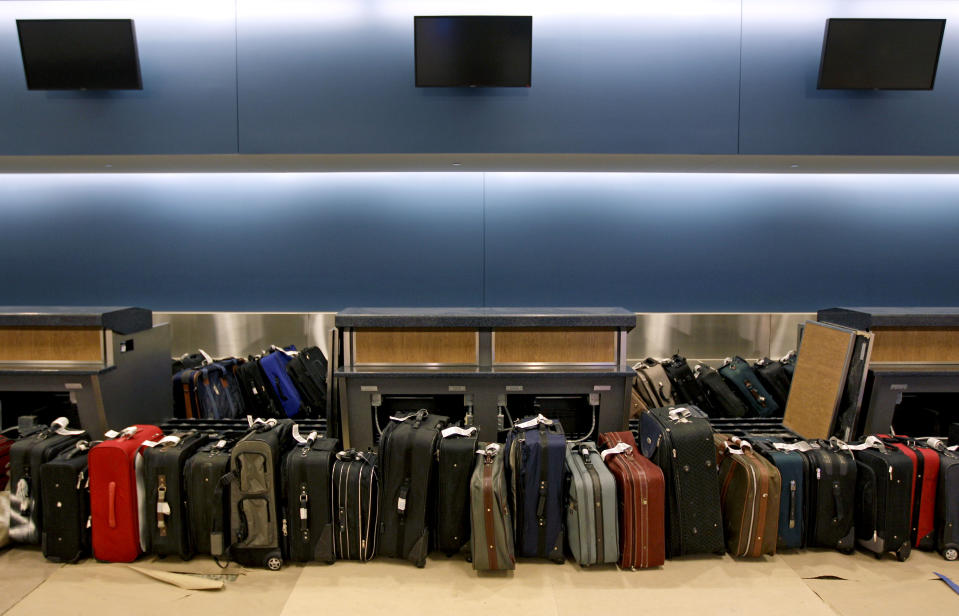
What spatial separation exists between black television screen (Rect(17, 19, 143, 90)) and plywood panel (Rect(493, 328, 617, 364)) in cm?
357

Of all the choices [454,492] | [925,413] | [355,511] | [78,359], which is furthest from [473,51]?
[925,413]

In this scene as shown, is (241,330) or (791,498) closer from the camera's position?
(791,498)

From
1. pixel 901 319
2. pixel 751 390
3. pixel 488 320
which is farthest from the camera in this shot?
pixel 751 390

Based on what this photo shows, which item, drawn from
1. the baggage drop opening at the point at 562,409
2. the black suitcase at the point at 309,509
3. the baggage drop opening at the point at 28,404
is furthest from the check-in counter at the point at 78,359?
the baggage drop opening at the point at 562,409

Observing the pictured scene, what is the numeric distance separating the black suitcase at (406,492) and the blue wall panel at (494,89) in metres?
2.50

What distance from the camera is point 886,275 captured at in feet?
16.5

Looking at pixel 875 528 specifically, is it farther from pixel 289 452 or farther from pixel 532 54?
pixel 532 54

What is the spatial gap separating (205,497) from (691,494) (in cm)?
245

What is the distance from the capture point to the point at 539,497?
2527mm

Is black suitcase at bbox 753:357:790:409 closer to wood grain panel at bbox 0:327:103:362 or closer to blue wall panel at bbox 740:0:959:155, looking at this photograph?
blue wall panel at bbox 740:0:959:155

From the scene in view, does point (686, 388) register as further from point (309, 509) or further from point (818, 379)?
point (309, 509)

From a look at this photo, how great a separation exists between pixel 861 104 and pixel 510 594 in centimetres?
456

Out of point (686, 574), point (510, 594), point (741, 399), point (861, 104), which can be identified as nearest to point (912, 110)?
point (861, 104)

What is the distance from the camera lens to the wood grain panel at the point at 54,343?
127 inches
